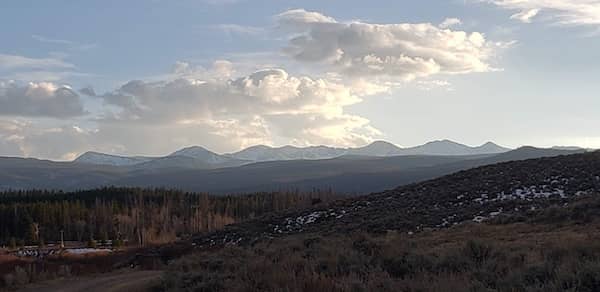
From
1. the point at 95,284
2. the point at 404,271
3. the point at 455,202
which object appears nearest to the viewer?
the point at 404,271

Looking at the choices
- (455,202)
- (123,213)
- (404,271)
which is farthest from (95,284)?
(123,213)

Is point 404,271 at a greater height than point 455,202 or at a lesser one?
→ greater

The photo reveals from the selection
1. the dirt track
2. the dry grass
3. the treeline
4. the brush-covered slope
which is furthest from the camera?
the treeline

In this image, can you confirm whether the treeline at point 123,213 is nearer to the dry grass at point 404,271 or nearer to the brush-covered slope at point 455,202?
the brush-covered slope at point 455,202

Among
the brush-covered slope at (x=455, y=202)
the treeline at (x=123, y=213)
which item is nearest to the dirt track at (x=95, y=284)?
the brush-covered slope at (x=455, y=202)

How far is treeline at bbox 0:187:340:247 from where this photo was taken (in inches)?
4606

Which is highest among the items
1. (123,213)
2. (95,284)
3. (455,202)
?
(455,202)

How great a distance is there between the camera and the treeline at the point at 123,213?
11700 centimetres

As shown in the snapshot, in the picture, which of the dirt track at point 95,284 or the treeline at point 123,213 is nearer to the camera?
the dirt track at point 95,284

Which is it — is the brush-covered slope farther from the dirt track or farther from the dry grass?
the dry grass

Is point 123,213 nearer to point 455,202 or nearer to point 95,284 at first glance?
point 455,202

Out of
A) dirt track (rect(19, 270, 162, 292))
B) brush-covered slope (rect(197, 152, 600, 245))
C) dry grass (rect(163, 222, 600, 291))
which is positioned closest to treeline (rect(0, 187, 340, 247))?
brush-covered slope (rect(197, 152, 600, 245))

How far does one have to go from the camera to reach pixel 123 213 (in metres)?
139

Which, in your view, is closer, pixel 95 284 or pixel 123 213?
pixel 95 284
